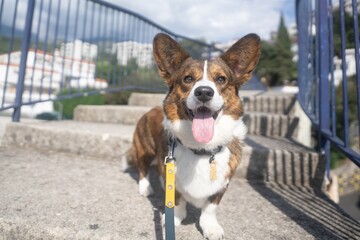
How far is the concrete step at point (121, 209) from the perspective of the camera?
147cm

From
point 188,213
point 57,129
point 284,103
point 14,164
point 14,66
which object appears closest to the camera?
point 188,213

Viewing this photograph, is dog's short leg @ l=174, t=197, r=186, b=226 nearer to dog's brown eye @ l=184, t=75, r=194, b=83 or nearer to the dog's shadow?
the dog's shadow

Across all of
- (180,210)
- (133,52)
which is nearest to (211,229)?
(180,210)

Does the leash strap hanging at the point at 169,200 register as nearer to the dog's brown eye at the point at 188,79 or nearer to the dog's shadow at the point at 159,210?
the dog's shadow at the point at 159,210

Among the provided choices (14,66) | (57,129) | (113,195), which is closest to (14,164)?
(57,129)

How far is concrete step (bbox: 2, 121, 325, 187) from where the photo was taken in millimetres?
2373

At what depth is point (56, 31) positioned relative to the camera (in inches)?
147

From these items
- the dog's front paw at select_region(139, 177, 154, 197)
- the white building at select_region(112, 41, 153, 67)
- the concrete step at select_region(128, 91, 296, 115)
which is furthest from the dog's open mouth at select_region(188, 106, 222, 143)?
the white building at select_region(112, 41, 153, 67)

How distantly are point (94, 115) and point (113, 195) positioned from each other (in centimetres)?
220

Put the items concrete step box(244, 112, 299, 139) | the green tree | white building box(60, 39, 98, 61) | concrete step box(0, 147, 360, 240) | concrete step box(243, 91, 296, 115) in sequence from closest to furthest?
concrete step box(0, 147, 360, 240) → concrete step box(244, 112, 299, 139) → white building box(60, 39, 98, 61) → concrete step box(243, 91, 296, 115) → the green tree

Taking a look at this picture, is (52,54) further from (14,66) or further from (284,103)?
(284,103)

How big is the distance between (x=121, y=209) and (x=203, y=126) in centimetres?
74

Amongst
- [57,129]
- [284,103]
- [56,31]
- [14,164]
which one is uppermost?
[56,31]

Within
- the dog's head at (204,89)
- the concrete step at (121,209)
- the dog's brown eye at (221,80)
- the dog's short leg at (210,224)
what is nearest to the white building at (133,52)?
the concrete step at (121,209)
